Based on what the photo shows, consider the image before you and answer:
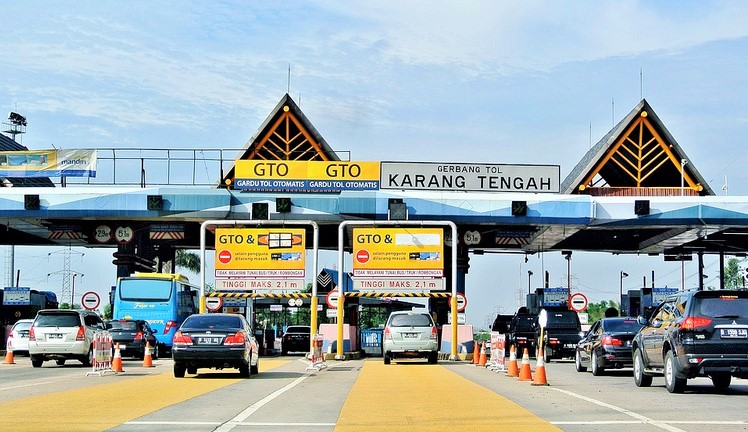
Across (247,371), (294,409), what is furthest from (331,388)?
(294,409)

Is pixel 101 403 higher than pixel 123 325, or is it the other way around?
pixel 123 325

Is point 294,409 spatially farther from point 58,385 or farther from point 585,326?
point 585,326

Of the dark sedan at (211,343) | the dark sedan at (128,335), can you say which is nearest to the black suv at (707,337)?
the dark sedan at (211,343)

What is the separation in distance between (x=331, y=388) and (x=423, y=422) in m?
8.16

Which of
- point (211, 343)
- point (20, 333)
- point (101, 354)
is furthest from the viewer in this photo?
point (20, 333)

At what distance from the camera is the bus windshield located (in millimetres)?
45938

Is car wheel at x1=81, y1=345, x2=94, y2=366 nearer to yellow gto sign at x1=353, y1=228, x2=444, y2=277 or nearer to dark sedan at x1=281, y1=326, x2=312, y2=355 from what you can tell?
yellow gto sign at x1=353, y1=228, x2=444, y2=277

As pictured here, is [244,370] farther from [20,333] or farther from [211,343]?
[20,333]

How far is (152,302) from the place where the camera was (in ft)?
151

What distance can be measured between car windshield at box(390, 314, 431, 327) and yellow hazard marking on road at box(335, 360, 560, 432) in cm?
1170

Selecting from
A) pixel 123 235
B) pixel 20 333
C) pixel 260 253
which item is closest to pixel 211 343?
pixel 260 253

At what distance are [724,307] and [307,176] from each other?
27.2 m

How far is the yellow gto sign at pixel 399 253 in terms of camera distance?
4019 centimetres

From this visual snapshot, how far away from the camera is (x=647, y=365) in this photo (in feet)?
68.4
